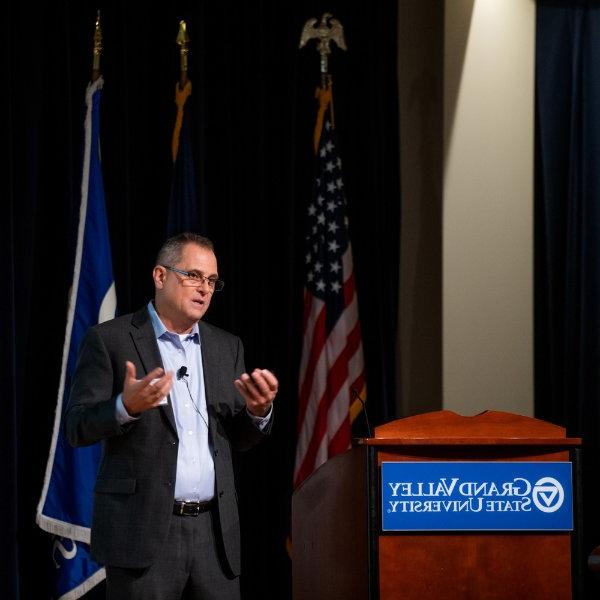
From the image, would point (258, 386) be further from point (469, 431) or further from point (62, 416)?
point (62, 416)

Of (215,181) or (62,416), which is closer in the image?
(62,416)

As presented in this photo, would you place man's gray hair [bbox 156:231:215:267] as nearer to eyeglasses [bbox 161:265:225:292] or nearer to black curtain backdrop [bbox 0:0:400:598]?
eyeglasses [bbox 161:265:225:292]

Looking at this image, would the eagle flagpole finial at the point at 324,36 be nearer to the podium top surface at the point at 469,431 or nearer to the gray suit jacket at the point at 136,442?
the gray suit jacket at the point at 136,442

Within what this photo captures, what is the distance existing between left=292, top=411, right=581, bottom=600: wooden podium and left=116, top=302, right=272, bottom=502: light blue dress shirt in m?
0.49

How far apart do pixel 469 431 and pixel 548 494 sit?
260 millimetres

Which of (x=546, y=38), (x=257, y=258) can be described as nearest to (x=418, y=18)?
(x=546, y=38)

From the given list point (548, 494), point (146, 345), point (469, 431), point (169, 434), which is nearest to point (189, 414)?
point (169, 434)

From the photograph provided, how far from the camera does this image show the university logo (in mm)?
2297

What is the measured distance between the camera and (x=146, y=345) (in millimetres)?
2717

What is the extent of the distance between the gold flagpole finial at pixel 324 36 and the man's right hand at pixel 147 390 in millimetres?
2537

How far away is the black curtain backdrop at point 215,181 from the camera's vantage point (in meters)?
4.07

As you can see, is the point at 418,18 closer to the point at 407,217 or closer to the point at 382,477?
the point at 407,217

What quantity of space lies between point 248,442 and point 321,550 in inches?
18.7

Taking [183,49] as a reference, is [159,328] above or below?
below
